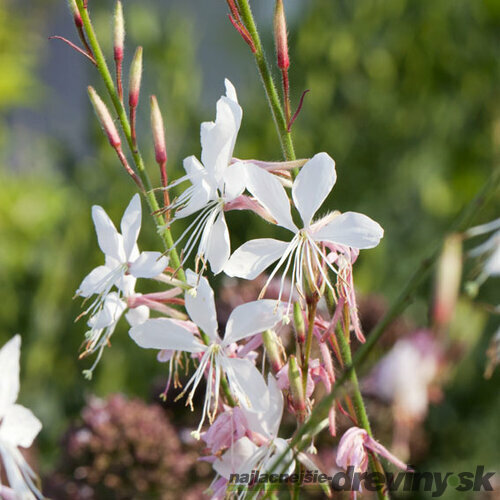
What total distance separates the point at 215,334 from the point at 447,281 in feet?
0.49

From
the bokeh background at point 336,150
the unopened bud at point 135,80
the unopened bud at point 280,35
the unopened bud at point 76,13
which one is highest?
the unopened bud at point 76,13

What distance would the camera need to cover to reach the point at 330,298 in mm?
301

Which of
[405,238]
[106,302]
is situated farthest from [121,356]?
[106,302]

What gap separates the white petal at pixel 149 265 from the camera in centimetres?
29

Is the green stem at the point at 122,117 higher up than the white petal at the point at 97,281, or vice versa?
the green stem at the point at 122,117

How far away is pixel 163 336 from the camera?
30 centimetres

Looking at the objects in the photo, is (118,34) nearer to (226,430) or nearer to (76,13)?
(76,13)

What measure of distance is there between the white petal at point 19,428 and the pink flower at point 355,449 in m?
0.12

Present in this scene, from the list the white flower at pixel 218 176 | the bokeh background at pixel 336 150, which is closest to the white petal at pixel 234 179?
the white flower at pixel 218 176

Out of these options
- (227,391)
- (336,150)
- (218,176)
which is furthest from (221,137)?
(336,150)

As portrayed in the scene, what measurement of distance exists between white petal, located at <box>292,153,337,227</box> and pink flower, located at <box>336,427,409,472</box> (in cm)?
9

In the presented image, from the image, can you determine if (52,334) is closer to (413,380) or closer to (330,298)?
(413,380)

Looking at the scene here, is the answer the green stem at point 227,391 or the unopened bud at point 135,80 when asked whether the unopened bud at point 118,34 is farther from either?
the green stem at point 227,391

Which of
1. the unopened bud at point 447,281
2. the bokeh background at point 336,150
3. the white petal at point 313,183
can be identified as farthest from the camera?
the bokeh background at point 336,150
